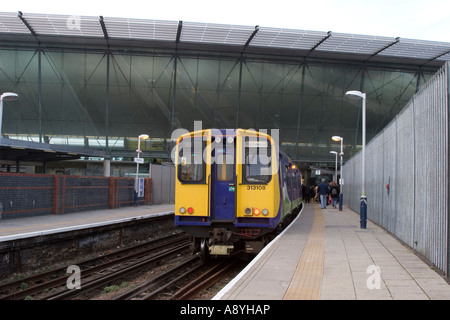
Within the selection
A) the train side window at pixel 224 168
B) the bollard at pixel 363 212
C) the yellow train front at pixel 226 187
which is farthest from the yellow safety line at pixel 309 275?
the bollard at pixel 363 212

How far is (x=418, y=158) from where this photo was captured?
9.05m

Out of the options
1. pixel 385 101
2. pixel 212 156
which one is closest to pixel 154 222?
pixel 212 156

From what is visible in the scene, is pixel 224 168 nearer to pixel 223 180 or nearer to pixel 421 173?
pixel 223 180

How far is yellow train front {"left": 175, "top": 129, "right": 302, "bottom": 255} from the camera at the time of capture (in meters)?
9.99

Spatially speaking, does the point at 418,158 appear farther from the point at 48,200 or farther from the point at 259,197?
the point at 48,200

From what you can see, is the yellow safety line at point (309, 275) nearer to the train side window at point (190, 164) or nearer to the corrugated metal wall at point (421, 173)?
the corrugated metal wall at point (421, 173)

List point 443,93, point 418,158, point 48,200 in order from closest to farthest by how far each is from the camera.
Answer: point 443,93 < point 418,158 < point 48,200

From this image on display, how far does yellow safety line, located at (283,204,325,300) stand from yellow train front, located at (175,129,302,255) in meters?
1.20

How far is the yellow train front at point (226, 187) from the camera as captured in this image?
32.8 feet

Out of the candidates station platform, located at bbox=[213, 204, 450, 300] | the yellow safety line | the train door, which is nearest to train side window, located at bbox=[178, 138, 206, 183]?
the train door

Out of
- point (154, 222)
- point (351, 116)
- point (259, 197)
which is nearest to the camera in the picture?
point (259, 197)

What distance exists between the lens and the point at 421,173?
Result: 8.73 meters

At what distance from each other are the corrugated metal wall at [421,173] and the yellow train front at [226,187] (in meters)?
3.09

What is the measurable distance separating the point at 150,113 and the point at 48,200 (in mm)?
16201
